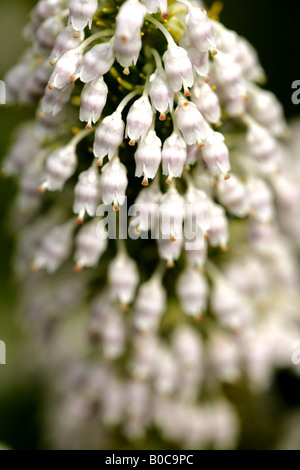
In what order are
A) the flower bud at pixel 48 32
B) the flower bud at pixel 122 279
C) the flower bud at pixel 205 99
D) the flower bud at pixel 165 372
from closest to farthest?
the flower bud at pixel 205 99, the flower bud at pixel 48 32, the flower bud at pixel 122 279, the flower bud at pixel 165 372

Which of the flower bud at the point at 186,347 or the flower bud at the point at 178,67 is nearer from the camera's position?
the flower bud at the point at 178,67

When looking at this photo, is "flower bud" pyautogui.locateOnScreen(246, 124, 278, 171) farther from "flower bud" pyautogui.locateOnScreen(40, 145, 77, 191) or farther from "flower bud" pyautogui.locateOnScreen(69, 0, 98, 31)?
"flower bud" pyautogui.locateOnScreen(69, 0, 98, 31)

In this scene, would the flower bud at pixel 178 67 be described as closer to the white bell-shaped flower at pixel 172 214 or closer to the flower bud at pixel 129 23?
the flower bud at pixel 129 23

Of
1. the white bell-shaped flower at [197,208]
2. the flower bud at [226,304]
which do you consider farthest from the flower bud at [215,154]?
the flower bud at [226,304]

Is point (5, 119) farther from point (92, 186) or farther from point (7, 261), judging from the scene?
point (92, 186)

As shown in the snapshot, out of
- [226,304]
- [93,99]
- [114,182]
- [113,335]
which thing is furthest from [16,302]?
[93,99]

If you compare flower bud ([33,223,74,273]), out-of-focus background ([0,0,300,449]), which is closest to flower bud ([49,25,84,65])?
flower bud ([33,223,74,273])
